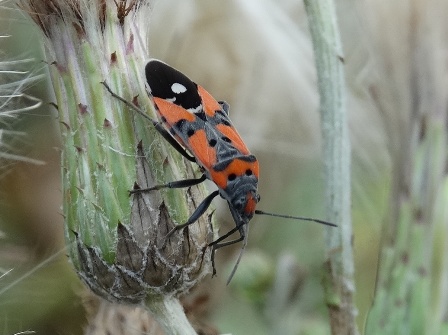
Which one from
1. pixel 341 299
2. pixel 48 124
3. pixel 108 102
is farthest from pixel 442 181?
pixel 48 124

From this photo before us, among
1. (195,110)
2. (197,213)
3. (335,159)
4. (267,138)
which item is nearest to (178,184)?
(197,213)

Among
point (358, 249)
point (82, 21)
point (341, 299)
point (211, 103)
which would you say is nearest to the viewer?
point (82, 21)

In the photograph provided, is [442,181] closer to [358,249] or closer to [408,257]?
[408,257]

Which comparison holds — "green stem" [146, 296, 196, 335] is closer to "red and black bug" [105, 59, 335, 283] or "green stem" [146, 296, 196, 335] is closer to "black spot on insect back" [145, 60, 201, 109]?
"red and black bug" [105, 59, 335, 283]

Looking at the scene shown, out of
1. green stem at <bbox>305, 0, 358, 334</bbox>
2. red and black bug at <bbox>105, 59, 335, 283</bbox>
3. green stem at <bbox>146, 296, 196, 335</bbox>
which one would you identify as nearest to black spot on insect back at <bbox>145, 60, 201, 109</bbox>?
red and black bug at <bbox>105, 59, 335, 283</bbox>

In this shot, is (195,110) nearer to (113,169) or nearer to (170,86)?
(170,86)

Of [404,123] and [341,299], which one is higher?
[404,123]
